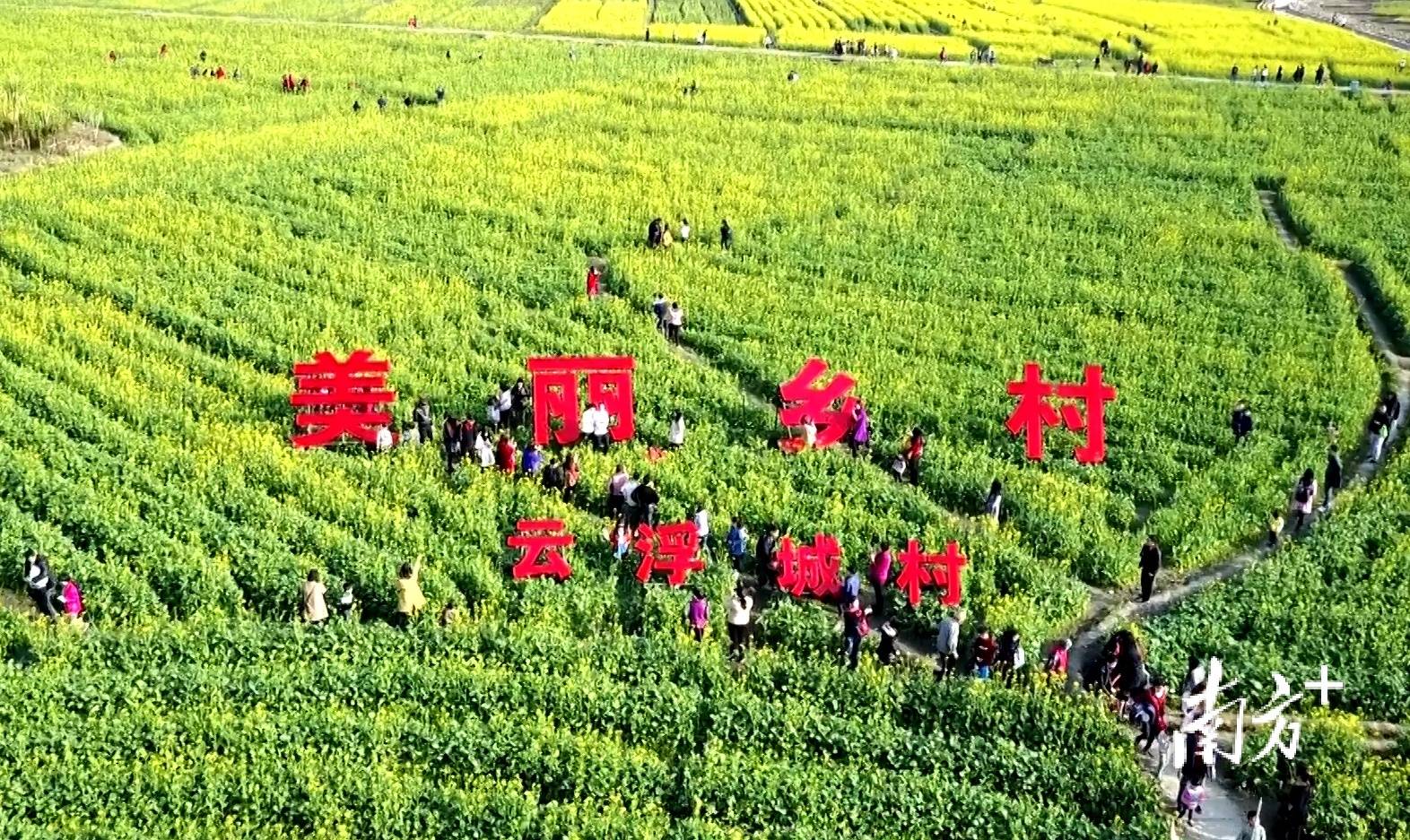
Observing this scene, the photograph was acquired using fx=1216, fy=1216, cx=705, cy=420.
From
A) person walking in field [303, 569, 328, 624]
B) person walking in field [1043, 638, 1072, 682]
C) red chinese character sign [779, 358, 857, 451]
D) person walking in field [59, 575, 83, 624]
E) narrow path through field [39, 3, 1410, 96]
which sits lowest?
person walking in field [59, 575, 83, 624]

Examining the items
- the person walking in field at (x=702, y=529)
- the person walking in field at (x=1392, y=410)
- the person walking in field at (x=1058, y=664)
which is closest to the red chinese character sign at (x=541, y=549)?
the person walking in field at (x=702, y=529)

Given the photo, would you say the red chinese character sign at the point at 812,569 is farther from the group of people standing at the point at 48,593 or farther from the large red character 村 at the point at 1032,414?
the group of people standing at the point at 48,593

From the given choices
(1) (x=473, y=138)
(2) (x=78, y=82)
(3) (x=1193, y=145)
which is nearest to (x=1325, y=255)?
(3) (x=1193, y=145)

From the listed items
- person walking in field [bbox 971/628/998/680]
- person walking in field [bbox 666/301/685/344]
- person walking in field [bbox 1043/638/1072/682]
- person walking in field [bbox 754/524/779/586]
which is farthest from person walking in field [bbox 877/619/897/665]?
person walking in field [bbox 666/301/685/344]

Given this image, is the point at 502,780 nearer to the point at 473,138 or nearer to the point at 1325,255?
the point at 1325,255

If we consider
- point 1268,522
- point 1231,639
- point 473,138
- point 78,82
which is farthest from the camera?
point 78,82

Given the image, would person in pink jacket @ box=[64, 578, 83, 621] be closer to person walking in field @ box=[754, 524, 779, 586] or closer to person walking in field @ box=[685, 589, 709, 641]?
person walking in field @ box=[685, 589, 709, 641]
